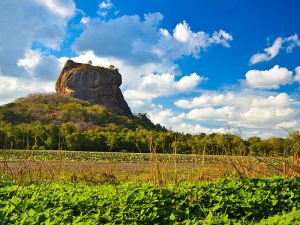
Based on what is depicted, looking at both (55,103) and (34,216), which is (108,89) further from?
(34,216)

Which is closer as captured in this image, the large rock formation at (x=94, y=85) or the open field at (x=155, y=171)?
the open field at (x=155, y=171)

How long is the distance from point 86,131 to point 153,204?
44.9 m

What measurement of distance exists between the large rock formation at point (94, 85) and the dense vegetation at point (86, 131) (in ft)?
17.3

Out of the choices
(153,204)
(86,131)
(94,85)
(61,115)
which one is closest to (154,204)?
(153,204)

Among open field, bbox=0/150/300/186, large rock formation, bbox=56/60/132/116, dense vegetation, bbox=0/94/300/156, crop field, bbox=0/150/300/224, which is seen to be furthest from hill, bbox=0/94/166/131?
crop field, bbox=0/150/300/224

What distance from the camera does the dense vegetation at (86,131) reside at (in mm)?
36875

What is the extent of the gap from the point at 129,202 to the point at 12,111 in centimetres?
6247

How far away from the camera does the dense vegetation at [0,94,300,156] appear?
3688 cm

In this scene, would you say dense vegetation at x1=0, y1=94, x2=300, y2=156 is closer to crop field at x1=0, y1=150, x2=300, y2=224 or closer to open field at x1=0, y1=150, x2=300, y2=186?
open field at x1=0, y1=150, x2=300, y2=186

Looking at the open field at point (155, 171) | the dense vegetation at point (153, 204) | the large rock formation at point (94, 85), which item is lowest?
the dense vegetation at point (153, 204)

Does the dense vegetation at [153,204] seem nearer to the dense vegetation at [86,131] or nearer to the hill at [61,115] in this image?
the dense vegetation at [86,131]

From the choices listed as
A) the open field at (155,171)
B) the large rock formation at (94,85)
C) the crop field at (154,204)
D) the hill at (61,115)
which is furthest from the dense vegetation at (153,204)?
the large rock formation at (94,85)

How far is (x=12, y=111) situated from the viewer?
66.5 meters

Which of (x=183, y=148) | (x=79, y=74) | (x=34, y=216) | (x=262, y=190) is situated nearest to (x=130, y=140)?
(x=183, y=148)
